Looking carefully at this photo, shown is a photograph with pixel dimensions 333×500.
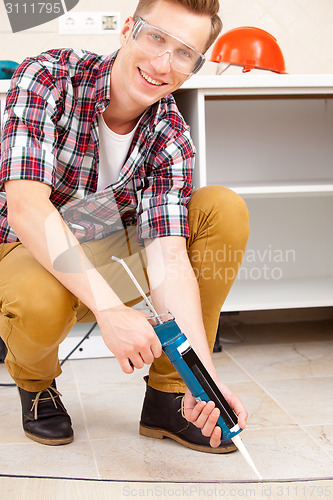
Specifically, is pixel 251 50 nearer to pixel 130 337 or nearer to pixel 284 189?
pixel 284 189

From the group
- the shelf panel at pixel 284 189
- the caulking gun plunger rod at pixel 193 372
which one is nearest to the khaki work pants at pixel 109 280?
the caulking gun plunger rod at pixel 193 372

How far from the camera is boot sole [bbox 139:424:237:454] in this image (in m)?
1.17

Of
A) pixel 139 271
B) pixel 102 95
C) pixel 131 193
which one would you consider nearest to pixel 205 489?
pixel 139 271

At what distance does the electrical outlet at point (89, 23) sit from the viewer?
2.17 m

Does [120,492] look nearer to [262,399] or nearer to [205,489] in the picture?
[205,489]

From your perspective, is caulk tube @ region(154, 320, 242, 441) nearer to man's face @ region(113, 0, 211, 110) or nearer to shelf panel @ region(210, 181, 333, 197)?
man's face @ region(113, 0, 211, 110)

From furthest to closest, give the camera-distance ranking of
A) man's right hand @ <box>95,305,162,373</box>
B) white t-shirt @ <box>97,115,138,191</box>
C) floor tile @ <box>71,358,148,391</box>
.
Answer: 1. floor tile @ <box>71,358,148,391</box>
2. white t-shirt @ <box>97,115,138,191</box>
3. man's right hand @ <box>95,305,162,373</box>

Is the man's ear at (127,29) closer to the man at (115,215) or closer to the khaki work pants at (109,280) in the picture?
the man at (115,215)

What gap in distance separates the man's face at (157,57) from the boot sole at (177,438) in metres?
0.68

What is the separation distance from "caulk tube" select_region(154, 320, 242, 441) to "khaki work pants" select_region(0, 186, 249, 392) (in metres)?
0.26

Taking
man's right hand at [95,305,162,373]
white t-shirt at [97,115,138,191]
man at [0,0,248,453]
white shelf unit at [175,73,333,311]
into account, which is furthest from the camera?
white shelf unit at [175,73,333,311]


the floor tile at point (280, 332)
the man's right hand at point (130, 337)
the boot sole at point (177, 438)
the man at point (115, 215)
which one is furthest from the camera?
the floor tile at point (280, 332)

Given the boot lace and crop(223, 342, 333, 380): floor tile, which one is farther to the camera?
crop(223, 342, 333, 380): floor tile

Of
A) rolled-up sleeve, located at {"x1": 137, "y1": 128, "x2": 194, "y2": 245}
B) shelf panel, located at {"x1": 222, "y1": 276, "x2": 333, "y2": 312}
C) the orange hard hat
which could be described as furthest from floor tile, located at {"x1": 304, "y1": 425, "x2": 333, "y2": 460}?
the orange hard hat
